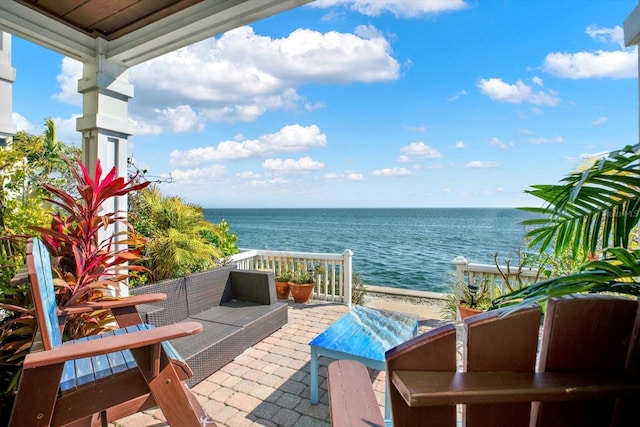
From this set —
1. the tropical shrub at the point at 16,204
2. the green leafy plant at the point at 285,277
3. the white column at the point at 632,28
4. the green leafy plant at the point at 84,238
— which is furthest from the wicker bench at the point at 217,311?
the white column at the point at 632,28

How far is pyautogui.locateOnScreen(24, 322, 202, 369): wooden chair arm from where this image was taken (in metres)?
0.99

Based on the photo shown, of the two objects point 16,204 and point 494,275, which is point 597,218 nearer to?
point 494,275

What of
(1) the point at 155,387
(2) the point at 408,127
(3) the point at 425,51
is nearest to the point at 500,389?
(1) the point at 155,387

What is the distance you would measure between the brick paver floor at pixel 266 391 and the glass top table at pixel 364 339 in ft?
0.58

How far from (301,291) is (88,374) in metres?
3.58

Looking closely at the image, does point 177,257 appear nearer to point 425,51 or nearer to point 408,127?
point 425,51

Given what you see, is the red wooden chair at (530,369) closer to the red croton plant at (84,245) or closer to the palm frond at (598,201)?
the palm frond at (598,201)

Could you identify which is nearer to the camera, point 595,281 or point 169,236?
point 595,281

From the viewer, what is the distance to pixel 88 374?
4.45 feet

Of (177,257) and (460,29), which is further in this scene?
(460,29)

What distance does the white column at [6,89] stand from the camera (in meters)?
2.85

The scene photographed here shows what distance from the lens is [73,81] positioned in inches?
106

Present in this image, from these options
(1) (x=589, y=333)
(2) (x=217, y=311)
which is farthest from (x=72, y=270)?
(1) (x=589, y=333)

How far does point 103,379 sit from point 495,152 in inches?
947
